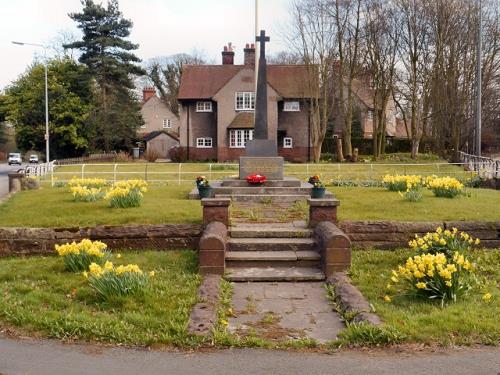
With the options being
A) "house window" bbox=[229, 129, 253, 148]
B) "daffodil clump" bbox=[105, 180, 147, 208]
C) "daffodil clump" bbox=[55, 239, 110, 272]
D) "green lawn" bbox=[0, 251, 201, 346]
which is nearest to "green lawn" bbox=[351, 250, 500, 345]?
"green lawn" bbox=[0, 251, 201, 346]

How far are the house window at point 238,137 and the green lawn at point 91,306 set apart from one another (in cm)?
3930

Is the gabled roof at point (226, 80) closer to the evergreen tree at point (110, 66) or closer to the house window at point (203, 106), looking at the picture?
the house window at point (203, 106)

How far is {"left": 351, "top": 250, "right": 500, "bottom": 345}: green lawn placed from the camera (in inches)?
251

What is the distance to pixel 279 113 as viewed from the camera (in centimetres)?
5028

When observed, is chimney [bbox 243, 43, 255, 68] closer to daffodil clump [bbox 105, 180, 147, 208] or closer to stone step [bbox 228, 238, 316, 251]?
daffodil clump [bbox 105, 180, 147, 208]

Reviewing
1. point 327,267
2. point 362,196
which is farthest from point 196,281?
point 362,196

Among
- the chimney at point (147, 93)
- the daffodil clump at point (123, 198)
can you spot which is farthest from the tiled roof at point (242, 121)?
the daffodil clump at point (123, 198)

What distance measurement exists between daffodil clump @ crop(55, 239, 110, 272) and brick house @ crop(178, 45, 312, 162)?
39.2 m

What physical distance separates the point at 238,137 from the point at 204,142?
3.69 metres

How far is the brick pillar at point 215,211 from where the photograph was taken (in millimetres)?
10594

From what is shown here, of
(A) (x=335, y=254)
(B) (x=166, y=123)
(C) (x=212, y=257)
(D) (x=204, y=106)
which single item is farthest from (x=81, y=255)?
(B) (x=166, y=123)

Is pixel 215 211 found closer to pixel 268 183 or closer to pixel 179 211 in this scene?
pixel 179 211

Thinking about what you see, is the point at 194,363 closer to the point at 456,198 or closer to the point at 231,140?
the point at 456,198

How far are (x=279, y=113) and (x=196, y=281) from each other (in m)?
42.6
